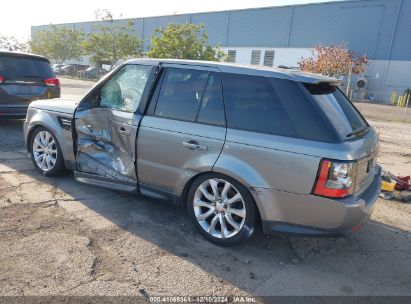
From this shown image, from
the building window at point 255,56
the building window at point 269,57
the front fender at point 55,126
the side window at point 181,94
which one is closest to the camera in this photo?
the side window at point 181,94

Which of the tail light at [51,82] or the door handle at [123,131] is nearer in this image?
the door handle at [123,131]

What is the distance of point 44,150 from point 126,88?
1720 mm

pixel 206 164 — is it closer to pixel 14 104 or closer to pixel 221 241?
pixel 221 241

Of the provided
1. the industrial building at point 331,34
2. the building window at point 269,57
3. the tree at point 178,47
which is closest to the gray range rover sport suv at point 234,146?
the tree at point 178,47

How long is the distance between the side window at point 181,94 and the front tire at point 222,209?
0.70 m

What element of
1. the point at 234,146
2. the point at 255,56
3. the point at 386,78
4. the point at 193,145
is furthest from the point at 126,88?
the point at 255,56

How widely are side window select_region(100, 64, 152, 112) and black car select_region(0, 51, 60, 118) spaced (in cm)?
413

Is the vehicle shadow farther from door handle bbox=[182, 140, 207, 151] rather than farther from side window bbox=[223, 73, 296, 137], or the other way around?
side window bbox=[223, 73, 296, 137]

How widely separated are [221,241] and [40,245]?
172 centimetres

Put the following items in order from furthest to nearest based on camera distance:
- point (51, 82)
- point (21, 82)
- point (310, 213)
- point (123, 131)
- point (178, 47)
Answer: point (178, 47), point (51, 82), point (21, 82), point (123, 131), point (310, 213)

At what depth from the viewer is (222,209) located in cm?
353

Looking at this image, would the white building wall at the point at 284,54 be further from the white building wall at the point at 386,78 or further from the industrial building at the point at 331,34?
the white building wall at the point at 386,78

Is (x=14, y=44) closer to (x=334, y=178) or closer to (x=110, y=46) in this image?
(x=110, y=46)

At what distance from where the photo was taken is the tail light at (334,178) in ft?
9.65
